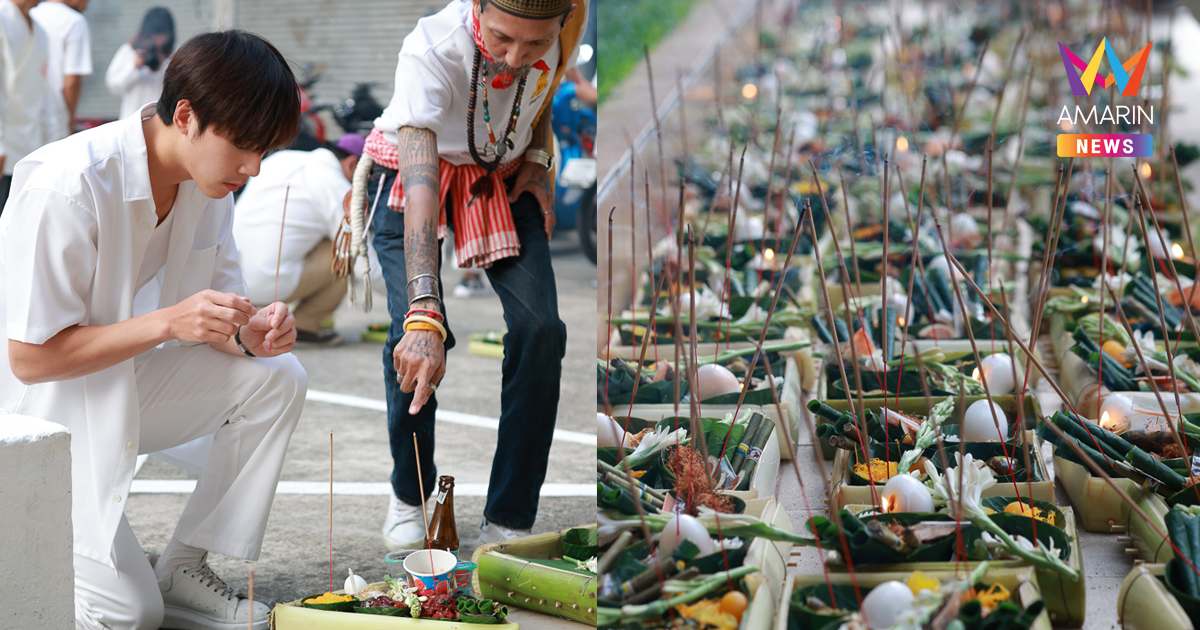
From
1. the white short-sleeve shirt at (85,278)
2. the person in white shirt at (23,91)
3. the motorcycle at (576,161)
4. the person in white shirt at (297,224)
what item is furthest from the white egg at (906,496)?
the motorcycle at (576,161)

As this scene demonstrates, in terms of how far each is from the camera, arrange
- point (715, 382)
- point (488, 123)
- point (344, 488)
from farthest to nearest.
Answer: point (344, 488)
point (715, 382)
point (488, 123)

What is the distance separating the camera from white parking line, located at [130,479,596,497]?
7.51 ft

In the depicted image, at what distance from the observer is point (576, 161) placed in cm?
513

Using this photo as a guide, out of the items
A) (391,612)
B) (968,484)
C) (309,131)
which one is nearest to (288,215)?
(309,131)

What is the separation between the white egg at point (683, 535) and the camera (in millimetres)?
1354

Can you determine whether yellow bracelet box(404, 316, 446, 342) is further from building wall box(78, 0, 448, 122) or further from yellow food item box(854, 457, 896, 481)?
building wall box(78, 0, 448, 122)

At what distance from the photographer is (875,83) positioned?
6789 millimetres

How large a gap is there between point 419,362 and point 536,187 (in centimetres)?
55

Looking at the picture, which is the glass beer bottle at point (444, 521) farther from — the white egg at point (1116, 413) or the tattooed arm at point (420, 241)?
the white egg at point (1116, 413)

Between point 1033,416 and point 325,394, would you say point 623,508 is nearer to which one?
point 1033,416

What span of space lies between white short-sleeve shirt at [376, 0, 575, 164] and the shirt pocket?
1.24ft

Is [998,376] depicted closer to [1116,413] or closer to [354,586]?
[1116,413]

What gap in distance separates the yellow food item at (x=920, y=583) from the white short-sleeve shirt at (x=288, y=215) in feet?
8.07

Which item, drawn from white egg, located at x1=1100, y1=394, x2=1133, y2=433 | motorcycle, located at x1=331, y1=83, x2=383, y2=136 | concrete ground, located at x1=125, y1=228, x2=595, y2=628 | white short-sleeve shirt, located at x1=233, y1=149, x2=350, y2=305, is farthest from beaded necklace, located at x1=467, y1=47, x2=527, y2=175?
motorcycle, located at x1=331, y1=83, x2=383, y2=136
